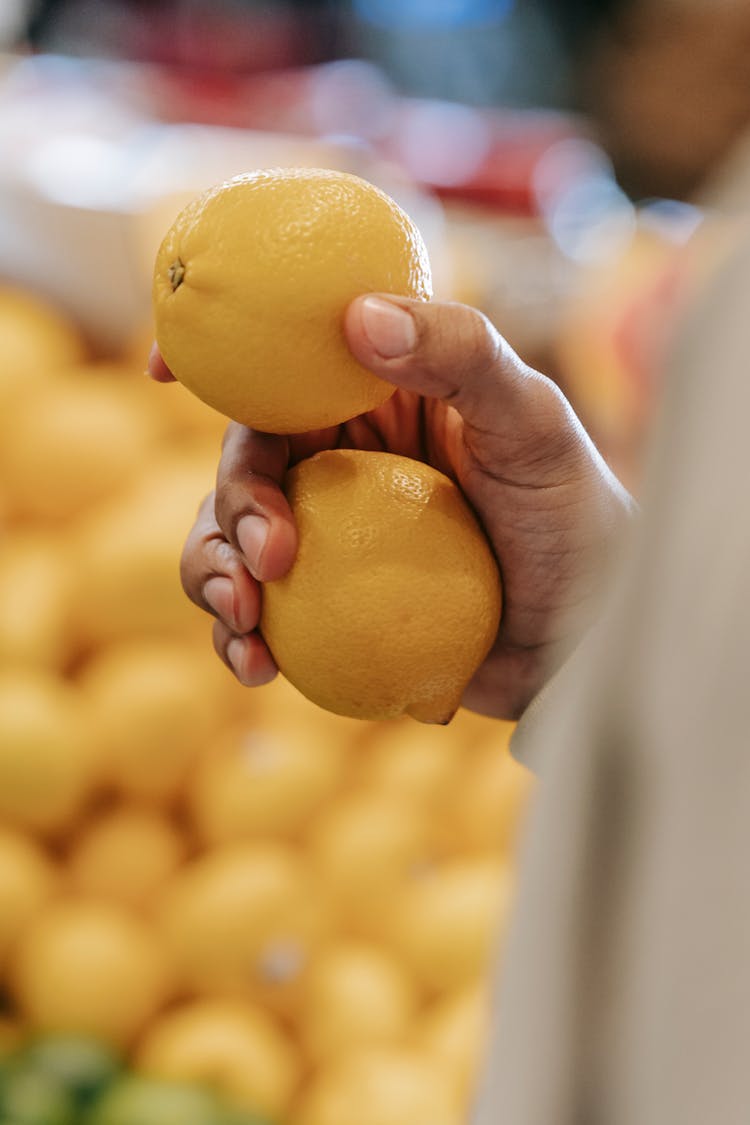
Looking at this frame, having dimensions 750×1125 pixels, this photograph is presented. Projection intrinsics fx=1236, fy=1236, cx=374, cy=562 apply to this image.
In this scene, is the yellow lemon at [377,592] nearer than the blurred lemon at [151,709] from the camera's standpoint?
Yes

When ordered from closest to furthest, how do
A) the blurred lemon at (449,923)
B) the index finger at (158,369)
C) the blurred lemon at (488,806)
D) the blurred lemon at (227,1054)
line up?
the index finger at (158,369), the blurred lemon at (227,1054), the blurred lemon at (449,923), the blurred lemon at (488,806)

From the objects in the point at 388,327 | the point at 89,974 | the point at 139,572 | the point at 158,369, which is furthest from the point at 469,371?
the point at 89,974

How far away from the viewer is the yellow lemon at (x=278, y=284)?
2.01 feet

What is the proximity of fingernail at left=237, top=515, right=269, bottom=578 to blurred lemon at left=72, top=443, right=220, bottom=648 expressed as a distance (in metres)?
0.68

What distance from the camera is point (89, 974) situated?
4.33ft

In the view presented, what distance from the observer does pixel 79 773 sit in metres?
1.39

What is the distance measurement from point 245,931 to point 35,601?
1.47 feet

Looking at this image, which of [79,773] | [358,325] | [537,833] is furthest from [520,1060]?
[79,773]

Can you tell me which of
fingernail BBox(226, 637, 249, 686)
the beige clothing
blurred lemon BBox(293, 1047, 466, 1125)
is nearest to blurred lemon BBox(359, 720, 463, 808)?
blurred lemon BBox(293, 1047, 466, 1125)

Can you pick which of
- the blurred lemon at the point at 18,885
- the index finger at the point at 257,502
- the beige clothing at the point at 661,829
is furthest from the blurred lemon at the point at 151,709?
the beige clothing at the point at 661,829

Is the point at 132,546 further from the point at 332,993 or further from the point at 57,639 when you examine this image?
the point at 332,993

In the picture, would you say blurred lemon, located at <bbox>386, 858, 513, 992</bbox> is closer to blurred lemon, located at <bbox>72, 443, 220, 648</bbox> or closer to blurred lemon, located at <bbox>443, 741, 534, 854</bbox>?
blurred lemon, located at <bbox>443, 741, 534, 854</bbox>

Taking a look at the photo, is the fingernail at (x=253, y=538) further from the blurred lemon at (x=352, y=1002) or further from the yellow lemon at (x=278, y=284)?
the blurred lemon at (x=352, y=1002)

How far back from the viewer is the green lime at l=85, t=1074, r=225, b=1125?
1.17 m
